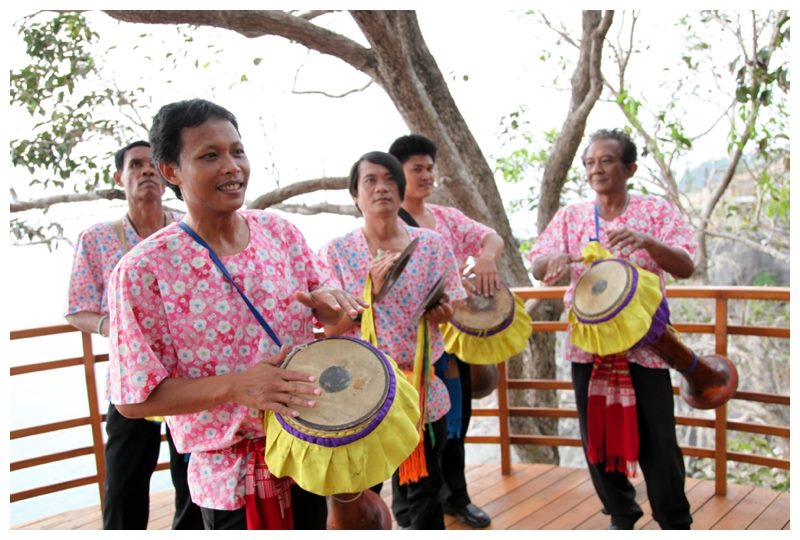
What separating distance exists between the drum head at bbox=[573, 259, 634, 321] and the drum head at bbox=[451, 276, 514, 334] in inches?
14.0

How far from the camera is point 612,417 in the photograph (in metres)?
2.68

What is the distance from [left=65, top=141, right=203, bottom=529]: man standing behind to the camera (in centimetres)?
233

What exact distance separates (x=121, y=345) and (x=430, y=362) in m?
1.27

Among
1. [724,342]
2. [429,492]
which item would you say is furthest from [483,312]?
[724,342]

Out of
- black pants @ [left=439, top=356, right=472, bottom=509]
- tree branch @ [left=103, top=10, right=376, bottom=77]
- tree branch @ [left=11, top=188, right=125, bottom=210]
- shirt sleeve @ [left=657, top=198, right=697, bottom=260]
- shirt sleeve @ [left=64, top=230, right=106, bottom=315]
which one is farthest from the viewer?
tree branch @ [left=11, top=188, right=125, bottom=210]

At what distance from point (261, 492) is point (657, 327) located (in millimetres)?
1590

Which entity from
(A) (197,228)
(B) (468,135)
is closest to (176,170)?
(A) (197,228)

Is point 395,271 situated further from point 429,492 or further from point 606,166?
point 606,166

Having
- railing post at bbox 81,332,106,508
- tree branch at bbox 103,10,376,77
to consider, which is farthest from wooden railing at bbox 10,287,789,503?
tree branch at bbox 103,10,376,77

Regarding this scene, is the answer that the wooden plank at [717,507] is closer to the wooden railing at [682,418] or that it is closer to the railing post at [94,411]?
the wooden railing at [682,418]

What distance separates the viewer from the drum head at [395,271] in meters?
2.25

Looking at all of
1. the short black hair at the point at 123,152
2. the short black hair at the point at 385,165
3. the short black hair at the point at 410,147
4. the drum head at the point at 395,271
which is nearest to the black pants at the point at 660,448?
the drum head at the point at 395,271

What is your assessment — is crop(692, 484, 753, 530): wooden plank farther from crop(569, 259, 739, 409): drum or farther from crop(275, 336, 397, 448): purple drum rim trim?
crop(275, 336, 397, 448): purple drum rim trim
